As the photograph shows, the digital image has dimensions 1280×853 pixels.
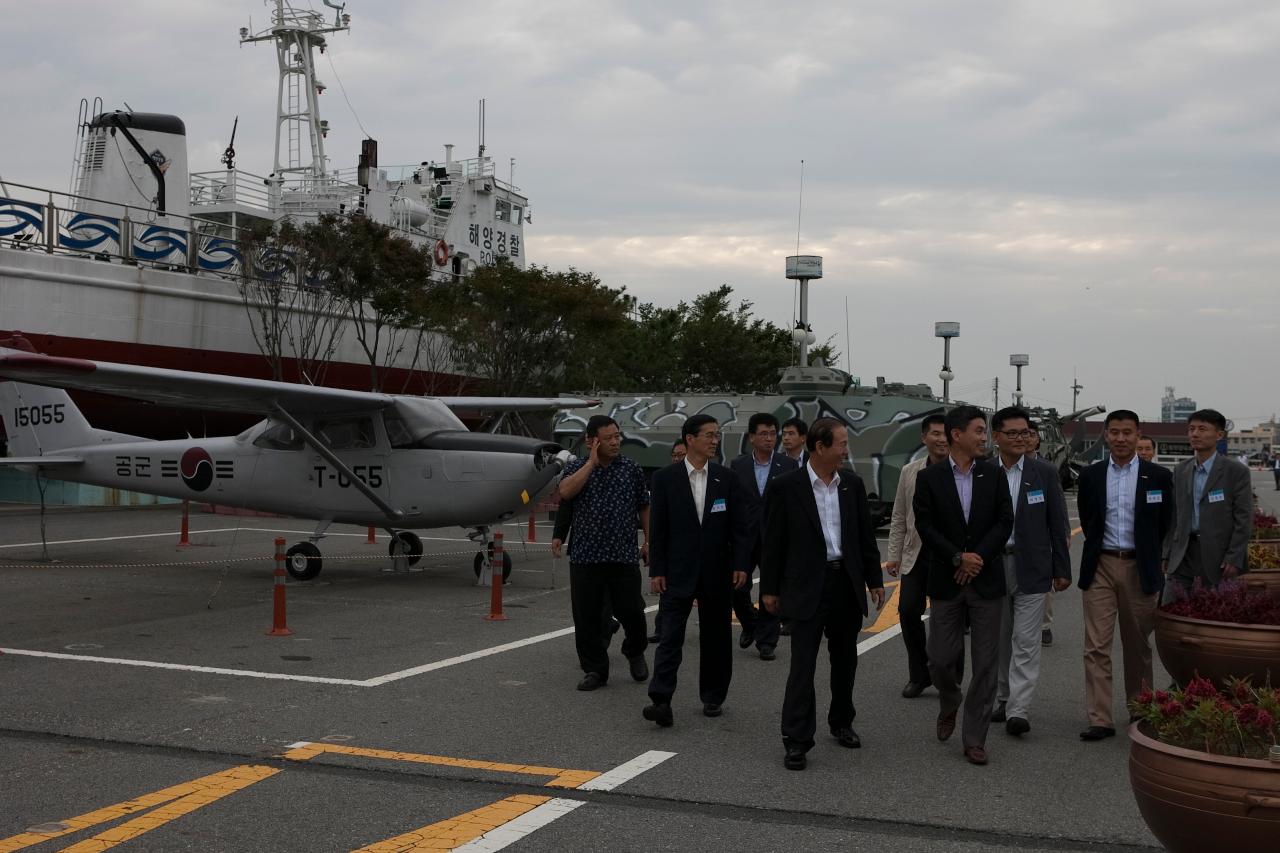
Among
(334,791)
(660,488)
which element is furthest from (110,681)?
(660,488)

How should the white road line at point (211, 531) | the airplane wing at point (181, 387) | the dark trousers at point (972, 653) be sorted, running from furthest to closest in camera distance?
1. the white road line at point (211, 531)
2. the airplane wing at point (181, 387)
3. the dark trousers at point (972, 653)

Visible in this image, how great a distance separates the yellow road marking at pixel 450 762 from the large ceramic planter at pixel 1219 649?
9.53 feet

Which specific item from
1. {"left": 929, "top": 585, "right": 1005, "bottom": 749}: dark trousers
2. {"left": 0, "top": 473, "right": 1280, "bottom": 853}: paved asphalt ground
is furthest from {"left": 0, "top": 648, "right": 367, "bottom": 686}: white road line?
{"left": 929, "top": 585, "right": 1005, "bottom": 749}: dark trousers

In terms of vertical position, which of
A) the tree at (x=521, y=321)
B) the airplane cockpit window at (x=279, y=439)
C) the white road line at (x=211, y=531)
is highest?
the tree at (x=521, y=321)

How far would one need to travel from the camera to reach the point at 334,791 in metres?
5.60

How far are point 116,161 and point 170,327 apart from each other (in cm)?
600

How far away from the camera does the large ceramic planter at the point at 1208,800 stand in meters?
3.90

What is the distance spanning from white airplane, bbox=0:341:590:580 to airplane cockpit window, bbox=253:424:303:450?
0.01 metres

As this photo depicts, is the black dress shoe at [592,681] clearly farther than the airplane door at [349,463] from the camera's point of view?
No

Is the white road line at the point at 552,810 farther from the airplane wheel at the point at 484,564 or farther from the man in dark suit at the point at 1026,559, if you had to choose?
the airplane wheel at the point at 484,564

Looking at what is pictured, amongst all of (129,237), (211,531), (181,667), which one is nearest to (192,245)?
(129,237)

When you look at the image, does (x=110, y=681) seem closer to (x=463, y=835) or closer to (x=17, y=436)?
(x=463, y=835)

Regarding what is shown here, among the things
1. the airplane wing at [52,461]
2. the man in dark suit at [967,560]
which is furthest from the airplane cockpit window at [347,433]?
the man in dark suit at [967,560]

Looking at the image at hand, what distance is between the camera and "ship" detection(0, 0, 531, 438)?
28.4 m
